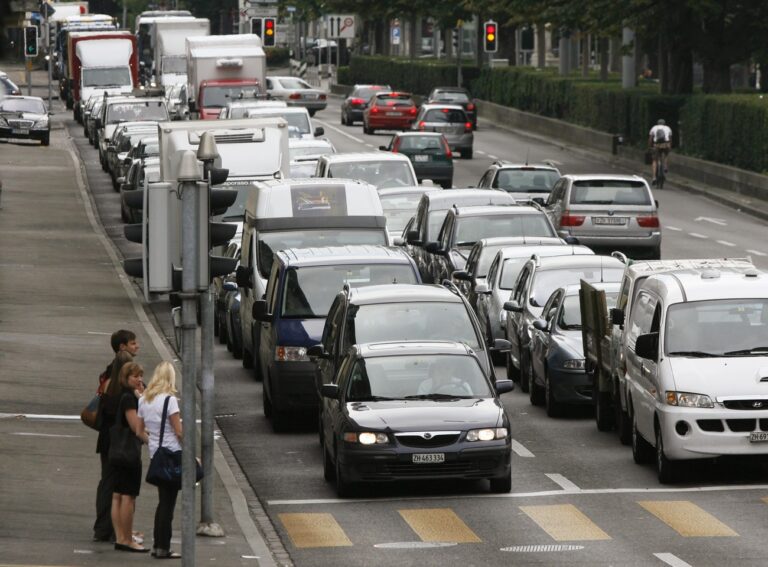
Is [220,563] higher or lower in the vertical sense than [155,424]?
lower

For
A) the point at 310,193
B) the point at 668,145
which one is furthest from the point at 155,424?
the point at 668,145

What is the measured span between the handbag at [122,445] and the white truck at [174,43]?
209 feet

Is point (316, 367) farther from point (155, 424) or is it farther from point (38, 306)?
point (38, 306)

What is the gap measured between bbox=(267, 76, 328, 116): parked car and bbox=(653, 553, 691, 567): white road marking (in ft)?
225

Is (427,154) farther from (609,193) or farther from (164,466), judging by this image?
(164,466)

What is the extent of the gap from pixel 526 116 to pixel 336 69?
139 feet

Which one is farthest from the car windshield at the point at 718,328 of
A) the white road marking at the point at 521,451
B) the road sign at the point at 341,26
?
the road sign at the point at 341,26

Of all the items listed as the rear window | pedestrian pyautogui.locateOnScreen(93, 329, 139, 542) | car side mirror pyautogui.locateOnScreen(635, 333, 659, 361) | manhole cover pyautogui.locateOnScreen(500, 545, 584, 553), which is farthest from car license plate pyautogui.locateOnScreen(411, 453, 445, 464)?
the rear window

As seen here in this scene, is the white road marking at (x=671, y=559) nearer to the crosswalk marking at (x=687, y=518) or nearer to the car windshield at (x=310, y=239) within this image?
the crosswalk marking at (x=687, y=518)

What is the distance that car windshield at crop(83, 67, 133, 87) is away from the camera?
7588cm

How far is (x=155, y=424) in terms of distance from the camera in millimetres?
12922

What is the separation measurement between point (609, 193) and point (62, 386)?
1485cm

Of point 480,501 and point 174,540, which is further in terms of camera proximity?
point 480,501

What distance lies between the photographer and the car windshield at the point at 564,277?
2339cm
